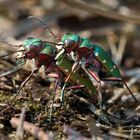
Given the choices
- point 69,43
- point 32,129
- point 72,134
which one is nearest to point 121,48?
point 69,43

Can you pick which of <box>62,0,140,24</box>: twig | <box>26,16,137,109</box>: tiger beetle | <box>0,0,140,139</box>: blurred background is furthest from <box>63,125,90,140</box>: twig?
<box>62,0,140,24</box>: twig

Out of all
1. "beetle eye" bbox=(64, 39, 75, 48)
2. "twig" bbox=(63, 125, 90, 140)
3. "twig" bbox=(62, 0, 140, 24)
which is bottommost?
"twig" bbox=(63, 125, 90, 140)

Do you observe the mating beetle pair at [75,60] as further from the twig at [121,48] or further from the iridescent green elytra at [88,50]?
the twig at [121,48]

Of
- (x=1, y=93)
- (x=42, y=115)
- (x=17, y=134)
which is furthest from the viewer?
(x=1, y=93)

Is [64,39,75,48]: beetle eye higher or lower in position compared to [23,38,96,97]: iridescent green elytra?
higher

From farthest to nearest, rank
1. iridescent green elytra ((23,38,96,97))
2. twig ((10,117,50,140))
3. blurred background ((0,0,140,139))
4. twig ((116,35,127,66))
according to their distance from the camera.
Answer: twig ((116,35,127,66))
blurred background ((0,0,140,139))
iridescent green elytra ((23,38,96,97))
twig ((10,117,50,140))

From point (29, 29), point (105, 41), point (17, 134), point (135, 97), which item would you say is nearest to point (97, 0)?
point (105, 41)

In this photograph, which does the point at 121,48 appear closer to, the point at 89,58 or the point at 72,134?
the point at 89,58

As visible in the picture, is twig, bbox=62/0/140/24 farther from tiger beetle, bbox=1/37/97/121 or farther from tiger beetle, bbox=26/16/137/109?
tiger beetle, bbox=1/37/97/121

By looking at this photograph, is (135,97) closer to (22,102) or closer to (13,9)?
(22,102)
